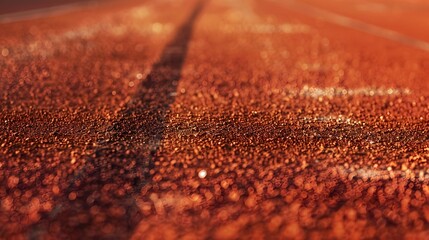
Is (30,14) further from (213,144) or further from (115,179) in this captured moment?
(115,179)

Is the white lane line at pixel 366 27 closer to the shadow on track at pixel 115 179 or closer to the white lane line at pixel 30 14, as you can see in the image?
the shadow on track at pixel 115 179

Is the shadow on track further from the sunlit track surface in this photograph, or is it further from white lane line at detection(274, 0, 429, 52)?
white lane line at detection(274, 0, 429, 52)

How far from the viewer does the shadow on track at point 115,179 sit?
2.34 m

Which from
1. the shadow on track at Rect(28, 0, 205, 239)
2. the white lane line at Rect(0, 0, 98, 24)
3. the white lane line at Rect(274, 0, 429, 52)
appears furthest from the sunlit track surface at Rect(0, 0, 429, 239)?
the white lane line at Rect(0, 0, 98, 24)

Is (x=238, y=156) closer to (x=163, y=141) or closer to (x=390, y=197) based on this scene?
(x=163, y=141)

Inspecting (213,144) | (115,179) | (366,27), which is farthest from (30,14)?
(115,179)

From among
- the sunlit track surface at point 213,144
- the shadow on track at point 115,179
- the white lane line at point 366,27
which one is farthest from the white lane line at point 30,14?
the shadow on track at point 115,179

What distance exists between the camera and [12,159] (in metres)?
3.13

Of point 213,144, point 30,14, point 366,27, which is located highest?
point 213,144

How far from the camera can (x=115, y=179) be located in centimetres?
281

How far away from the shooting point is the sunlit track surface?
2.40 meters

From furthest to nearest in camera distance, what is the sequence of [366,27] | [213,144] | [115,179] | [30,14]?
[30,14] < [366,27] < [213,144] < [115,179]

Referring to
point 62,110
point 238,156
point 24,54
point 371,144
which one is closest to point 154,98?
point 62,110

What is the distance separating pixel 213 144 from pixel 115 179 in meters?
0.79
